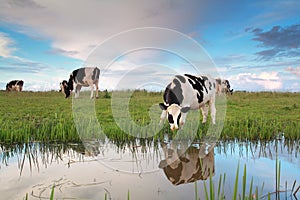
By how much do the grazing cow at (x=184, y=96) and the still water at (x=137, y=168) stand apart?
978mm

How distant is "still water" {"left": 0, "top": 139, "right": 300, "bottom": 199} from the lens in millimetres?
3389

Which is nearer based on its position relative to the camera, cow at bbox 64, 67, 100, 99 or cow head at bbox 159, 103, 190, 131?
cow head at bbox 159, 103, 190, 131

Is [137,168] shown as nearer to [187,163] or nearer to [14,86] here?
[187,163]

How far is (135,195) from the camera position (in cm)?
323

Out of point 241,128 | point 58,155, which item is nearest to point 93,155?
point 58,155

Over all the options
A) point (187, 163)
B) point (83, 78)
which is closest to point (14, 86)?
point (83, 78)

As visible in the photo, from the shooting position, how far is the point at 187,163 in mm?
4645

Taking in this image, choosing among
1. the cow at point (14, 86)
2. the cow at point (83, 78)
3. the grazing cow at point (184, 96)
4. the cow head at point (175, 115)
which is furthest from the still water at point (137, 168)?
the cow at point (14, 86)

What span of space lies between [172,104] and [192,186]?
12.0ft

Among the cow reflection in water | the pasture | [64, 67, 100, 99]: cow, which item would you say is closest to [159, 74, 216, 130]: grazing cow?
the pasture

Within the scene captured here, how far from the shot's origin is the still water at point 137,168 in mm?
3389

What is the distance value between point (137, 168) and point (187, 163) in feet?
2.83

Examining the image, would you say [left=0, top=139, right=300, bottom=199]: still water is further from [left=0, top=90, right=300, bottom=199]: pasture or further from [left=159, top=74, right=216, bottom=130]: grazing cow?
[left=159, top=74, right=216, bottom=130]: grazing cow

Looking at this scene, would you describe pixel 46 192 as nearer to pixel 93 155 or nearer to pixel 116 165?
pixel 116 165
